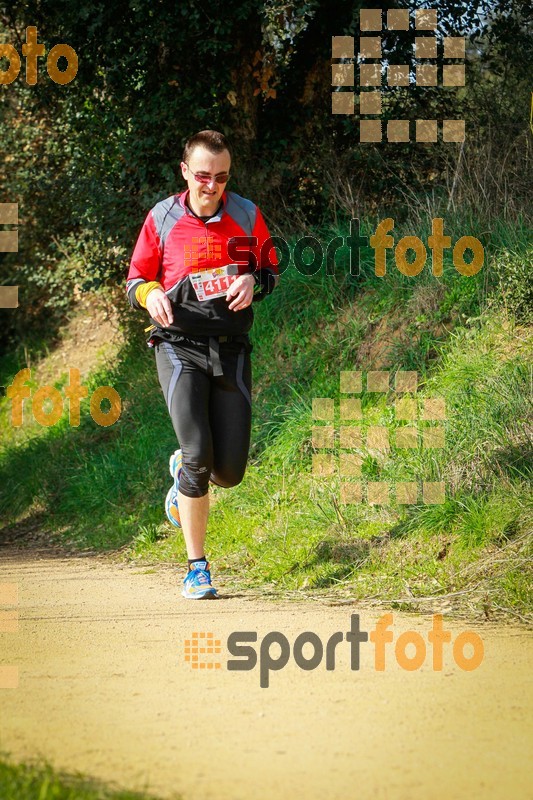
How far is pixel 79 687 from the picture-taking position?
13.5 ft

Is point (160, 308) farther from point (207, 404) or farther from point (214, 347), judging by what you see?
point (207, 404)

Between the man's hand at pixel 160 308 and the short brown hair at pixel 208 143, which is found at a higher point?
the short brown hair at pixel 208 143

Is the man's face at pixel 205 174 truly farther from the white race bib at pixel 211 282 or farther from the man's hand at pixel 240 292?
the man's hand at pixel 240 292

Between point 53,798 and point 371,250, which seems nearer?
point 53,798

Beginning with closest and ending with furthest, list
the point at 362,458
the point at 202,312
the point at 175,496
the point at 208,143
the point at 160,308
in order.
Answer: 1. the point at 160,308
2. the point at 202,312
3. the point at 208,143
4. the point at 175,496
5. the point at 362,458

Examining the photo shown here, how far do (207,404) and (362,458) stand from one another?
156cm

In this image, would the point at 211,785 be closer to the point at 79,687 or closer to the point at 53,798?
the point at 53,798

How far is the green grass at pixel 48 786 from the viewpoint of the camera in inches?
113

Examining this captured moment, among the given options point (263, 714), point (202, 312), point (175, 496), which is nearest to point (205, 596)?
point (175, 496)

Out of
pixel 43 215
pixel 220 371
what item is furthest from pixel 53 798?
pixel 43 215

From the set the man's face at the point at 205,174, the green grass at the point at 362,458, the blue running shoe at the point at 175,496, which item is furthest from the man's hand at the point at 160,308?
the green grass at the point at 362,458

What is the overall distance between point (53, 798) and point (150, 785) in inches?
11.6

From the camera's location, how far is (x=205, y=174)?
5895 millimetres

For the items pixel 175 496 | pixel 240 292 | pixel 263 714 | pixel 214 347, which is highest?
pixel 240 292
